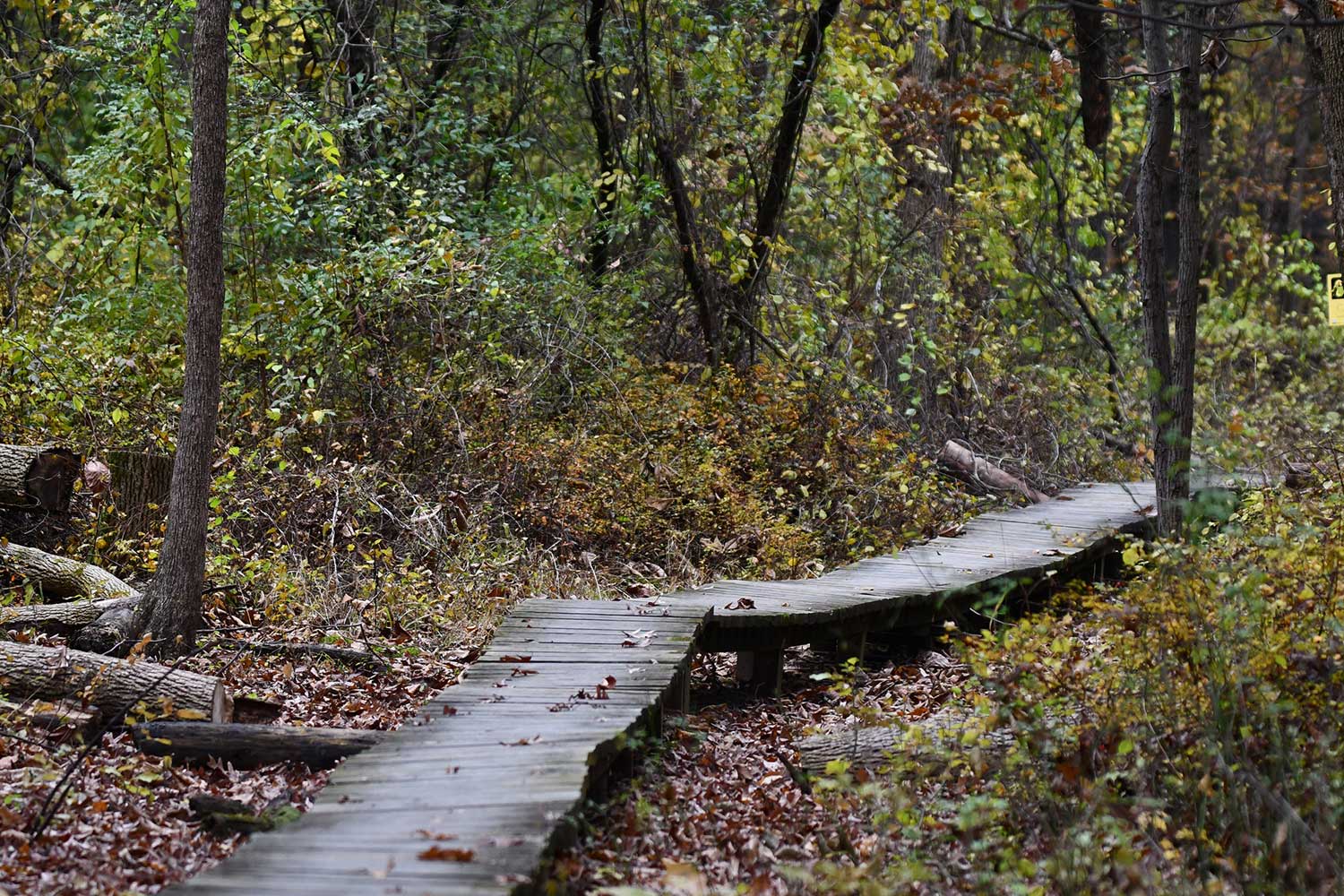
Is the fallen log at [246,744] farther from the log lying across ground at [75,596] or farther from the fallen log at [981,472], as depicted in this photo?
the fallen log at [981,472]

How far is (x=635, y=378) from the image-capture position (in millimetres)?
11922

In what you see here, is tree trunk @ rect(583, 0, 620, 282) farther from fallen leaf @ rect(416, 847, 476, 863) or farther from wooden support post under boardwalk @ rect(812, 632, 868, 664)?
fallen leaf @ rect(416, 847, 476, 863)

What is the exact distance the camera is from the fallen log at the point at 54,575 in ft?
26.1

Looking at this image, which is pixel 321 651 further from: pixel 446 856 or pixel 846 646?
pixel 446 856

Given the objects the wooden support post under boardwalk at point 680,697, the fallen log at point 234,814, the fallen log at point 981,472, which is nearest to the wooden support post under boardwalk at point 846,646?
the wooden support post under boardwalk at point 680,697

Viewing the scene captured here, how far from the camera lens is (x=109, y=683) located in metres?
6.19

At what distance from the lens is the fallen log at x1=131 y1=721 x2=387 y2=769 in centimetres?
580

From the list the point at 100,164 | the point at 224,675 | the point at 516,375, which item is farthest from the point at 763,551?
the point at 100,164

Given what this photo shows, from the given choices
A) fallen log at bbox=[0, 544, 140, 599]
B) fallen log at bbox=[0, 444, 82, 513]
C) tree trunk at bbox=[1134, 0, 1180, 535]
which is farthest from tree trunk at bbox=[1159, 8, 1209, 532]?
fallen log at bbox=[0, 444, 82, 513]

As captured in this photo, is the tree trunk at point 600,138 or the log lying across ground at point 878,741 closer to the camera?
the log lying across ground at point 878,741

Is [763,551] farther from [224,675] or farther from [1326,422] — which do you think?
[1326,422]

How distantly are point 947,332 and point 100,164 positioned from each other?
8.44m

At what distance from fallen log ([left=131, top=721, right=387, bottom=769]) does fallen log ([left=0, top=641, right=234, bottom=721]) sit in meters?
0.16

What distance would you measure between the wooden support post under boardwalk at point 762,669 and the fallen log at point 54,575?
12.4 feet
